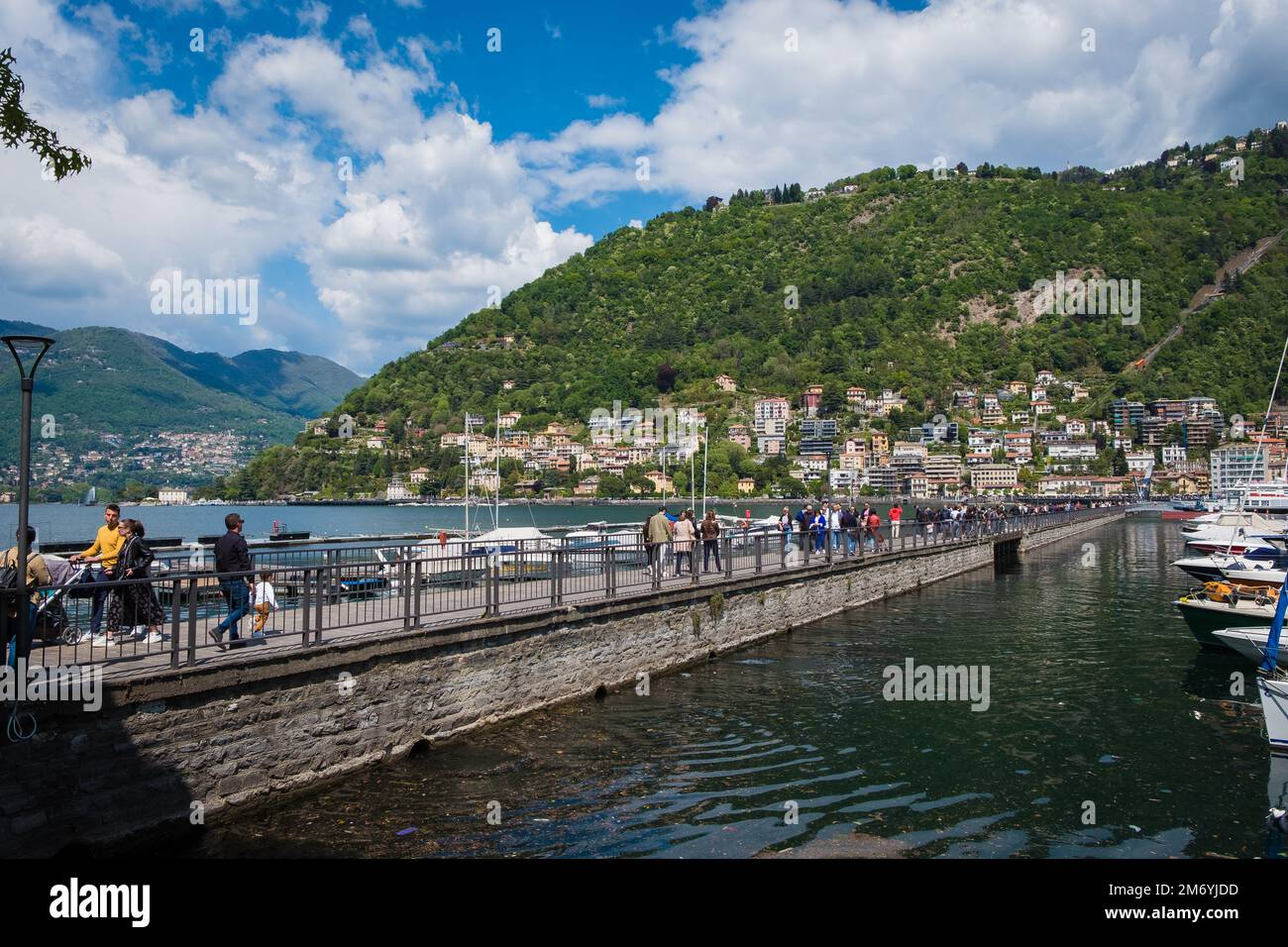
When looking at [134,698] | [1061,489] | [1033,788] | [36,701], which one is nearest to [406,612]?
[134,698]

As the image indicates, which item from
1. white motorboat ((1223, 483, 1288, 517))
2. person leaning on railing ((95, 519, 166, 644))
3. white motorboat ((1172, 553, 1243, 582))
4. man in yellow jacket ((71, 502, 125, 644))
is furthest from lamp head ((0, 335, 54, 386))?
white motorboat ((1223, 483, 1288, 517))

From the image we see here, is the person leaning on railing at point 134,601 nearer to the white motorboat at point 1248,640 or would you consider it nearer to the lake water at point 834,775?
the lake water at point 834,775

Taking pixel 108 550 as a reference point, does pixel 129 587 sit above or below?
below

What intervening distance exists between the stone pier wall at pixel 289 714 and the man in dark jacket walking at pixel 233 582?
0.91m

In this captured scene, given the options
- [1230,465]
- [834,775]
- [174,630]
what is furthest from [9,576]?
[1230,465]

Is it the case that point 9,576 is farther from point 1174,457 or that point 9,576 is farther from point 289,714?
point 1174,457

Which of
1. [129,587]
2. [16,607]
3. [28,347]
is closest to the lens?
[16,607]

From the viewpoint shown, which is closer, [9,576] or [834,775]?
[9,576]

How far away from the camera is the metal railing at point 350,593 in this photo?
911 cm

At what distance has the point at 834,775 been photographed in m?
11.1

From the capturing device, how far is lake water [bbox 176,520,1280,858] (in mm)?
8891

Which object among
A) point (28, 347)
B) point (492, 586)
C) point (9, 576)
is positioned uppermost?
point (28, 347)

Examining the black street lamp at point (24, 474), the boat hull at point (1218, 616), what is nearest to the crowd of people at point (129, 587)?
the black street lamp at point (24, 474)

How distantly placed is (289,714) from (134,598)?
2221 millimetres
